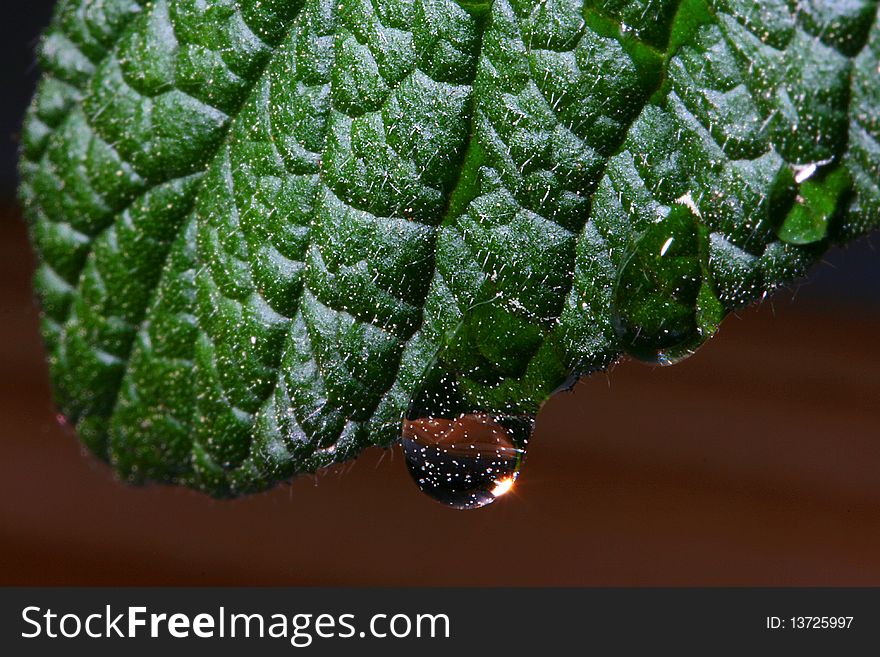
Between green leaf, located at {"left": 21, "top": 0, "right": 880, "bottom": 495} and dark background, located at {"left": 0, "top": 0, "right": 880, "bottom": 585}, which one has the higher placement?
dark background, located at {"left": 0, "top": 0, "right": 880, "bottom": 585}

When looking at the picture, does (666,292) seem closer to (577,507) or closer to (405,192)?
(405,192)

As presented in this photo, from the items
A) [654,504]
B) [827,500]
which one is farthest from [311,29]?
[827,500]

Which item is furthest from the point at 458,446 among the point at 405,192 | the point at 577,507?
the point at 577,507

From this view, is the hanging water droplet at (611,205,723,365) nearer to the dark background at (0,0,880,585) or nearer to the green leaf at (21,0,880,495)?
the green leaf at (21,0,880,495)

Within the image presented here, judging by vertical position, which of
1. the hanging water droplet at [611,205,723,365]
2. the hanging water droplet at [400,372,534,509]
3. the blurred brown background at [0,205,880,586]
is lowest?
the hanging water droplet at [400,372,534,509]

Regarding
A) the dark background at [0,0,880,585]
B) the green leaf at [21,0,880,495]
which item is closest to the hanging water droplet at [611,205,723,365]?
the green leaf at [21,0,880,495]
